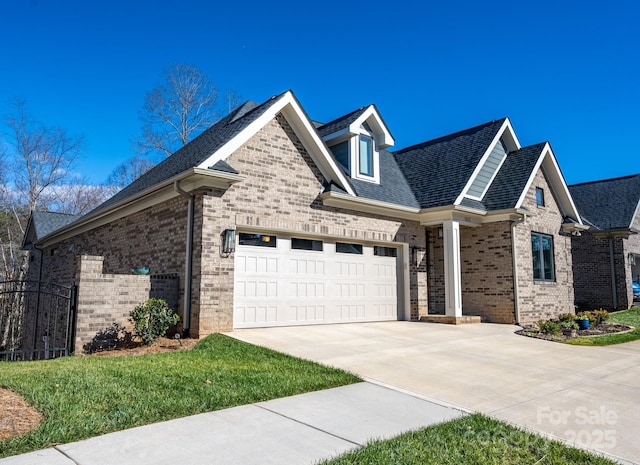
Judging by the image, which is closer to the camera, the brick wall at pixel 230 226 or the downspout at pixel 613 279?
the brick wall at pixel 230 226

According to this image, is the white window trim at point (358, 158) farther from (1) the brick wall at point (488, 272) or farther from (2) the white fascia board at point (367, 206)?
(1) the brick wall at point (488, 272)

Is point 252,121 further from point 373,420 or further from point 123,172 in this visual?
point 123,172

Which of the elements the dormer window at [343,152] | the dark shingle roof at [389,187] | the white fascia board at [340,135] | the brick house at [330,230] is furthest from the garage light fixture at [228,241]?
the white fascia board at [340,135]

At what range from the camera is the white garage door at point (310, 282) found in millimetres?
11016

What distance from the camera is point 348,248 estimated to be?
43.5 feet

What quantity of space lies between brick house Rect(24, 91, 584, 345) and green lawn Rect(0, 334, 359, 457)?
8.19ft

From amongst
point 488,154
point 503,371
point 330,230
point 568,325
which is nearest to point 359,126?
point 330,230

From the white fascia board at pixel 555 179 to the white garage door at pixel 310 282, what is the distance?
20.1ft

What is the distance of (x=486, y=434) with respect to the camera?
439cm

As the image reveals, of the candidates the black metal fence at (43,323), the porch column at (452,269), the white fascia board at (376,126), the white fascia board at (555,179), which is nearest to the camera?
the black metal fence at (43,323)

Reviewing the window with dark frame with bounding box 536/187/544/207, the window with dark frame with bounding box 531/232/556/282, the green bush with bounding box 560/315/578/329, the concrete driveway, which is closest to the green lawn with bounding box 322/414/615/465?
the concrete driveway

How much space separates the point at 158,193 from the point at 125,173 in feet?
81.3

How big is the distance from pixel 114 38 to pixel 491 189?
46.6 feet

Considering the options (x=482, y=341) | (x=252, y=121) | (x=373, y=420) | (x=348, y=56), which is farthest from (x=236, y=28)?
(x=373, y=420)
